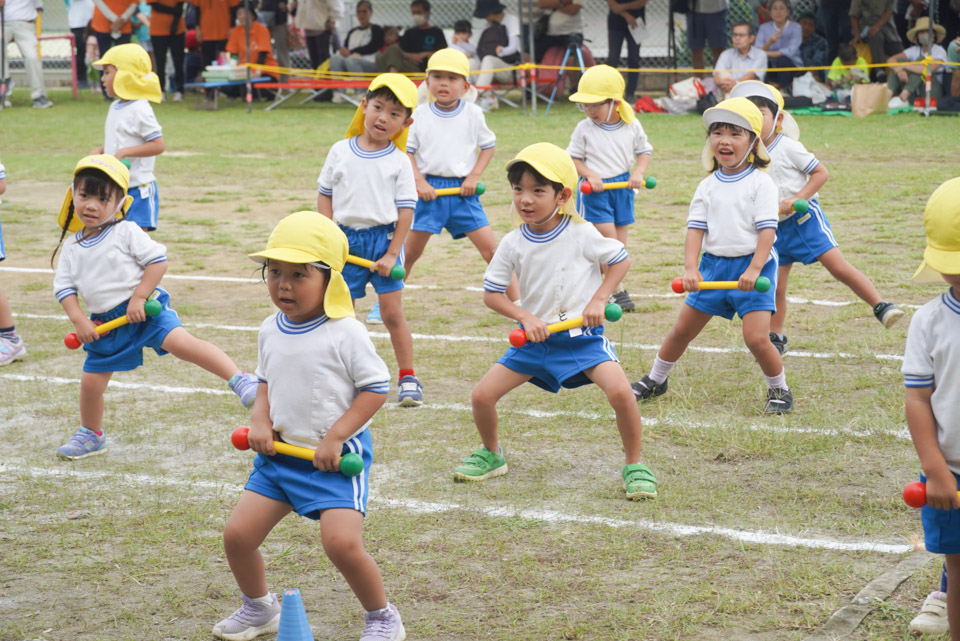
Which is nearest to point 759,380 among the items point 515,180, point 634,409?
point 634,409

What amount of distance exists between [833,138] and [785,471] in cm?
1056

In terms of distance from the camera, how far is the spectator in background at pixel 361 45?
20259 mm

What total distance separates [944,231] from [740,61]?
14482mm

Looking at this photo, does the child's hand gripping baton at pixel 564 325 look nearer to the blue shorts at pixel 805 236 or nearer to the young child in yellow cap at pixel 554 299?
the young child in yellow cap at pixel 554 299

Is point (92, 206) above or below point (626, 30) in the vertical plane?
below

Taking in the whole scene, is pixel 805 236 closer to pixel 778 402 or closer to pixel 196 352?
pixel 778 402

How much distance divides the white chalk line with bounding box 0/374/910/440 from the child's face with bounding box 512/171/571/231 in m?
1.34

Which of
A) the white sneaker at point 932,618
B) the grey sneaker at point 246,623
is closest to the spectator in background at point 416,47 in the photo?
the grey sneaker at point 246,623

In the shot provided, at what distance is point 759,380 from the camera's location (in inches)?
241

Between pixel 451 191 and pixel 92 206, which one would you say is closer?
pixel 92 206

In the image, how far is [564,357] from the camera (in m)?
4.75

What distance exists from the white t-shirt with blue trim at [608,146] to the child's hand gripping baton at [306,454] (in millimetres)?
4510

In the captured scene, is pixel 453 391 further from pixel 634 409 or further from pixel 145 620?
pixel 145 620

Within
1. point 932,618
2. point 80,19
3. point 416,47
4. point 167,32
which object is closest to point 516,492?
point 932,618
